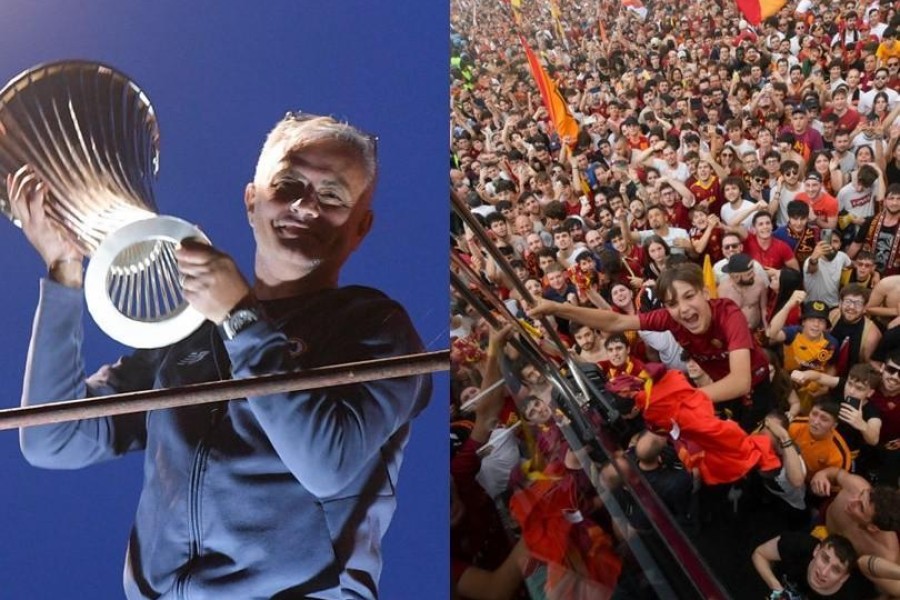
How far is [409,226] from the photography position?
233 cm

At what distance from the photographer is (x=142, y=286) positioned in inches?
97.7

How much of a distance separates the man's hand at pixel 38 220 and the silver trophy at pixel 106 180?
15 millimetres

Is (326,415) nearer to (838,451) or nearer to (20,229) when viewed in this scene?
(20,229)

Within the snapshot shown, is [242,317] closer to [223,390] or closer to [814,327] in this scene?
[223,390]

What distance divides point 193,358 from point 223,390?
0.35 feet

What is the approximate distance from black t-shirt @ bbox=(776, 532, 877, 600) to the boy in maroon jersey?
9.2 inches

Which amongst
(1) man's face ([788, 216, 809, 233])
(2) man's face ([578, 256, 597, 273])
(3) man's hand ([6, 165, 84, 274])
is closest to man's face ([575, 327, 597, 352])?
(2) man's face ([578, 256, 597, 273])

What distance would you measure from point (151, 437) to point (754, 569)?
4.54ft

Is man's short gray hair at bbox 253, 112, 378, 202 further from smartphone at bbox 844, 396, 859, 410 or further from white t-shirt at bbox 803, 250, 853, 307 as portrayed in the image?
smartphone at bbox 844, 396, 859, 410

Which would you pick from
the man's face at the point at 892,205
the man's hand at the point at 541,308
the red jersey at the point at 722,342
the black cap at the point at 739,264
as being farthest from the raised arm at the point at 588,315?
the man's face at the point at 892,205

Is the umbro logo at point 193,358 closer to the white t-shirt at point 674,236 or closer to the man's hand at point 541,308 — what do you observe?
the man's hand at point 541,308

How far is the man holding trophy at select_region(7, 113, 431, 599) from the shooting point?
235cm

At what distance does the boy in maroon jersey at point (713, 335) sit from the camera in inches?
82.4

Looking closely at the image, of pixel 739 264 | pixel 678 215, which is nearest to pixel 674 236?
pixel 678 215
